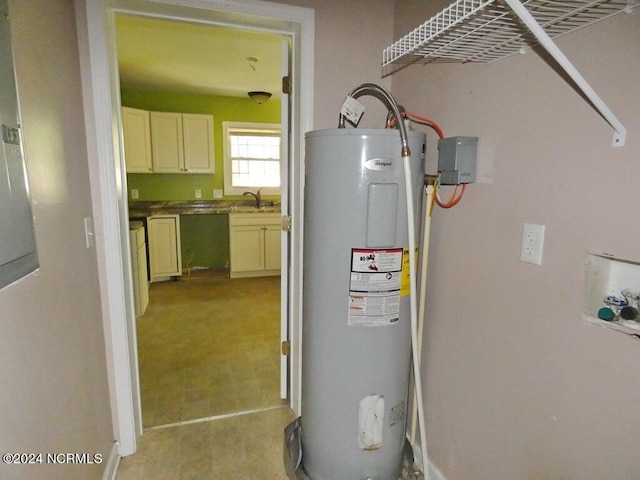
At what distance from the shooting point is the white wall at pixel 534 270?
33.5 inches

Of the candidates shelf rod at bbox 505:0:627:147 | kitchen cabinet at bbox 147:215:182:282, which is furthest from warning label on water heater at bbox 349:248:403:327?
kitchen cabinet at bbox 147:215:182:282

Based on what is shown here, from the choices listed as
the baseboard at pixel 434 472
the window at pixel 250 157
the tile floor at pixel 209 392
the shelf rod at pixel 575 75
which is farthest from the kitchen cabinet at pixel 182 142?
the shelf rod at pixel 575 75

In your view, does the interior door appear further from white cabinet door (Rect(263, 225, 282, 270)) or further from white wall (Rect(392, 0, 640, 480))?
white cabinet door (Rect(263, 225, 282, 270))

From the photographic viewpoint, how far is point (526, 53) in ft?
3.47

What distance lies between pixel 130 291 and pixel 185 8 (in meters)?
1.30

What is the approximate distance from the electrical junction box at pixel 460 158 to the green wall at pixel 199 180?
4168 millimetres

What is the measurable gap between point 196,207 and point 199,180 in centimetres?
38

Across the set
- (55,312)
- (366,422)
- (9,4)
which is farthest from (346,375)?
(9,4)

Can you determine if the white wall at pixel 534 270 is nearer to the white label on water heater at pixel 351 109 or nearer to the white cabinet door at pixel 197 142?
the white label on water heater at pixel 351 109

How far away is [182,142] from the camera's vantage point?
15.4 feet

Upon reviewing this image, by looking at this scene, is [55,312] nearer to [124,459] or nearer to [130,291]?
[130,291]

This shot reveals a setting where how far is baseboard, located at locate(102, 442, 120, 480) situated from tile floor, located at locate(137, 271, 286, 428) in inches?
10.7

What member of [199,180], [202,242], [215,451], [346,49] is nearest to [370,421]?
[215,451]

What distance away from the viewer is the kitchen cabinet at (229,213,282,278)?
4680mm
